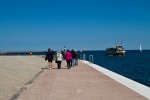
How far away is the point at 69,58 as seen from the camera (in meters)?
31.8

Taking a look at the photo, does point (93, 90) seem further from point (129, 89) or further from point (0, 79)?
point (0, 79)

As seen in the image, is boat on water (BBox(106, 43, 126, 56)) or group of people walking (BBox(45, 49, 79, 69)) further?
boat on water (BBox(106, 43, 126, 56))

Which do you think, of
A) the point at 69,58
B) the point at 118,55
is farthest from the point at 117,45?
the point at 69,58

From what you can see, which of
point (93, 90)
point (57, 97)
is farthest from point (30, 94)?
point (93, 90)

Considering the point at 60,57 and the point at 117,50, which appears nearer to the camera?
the point at 60,57

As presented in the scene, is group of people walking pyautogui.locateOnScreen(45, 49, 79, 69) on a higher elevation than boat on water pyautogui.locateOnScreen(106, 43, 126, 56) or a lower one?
lower

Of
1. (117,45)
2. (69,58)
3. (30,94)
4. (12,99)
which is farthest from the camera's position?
(117,45)

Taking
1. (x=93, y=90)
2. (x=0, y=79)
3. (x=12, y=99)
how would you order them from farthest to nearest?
(x=0, y=79) < (x=93, y=90) < (x=12, y=99)

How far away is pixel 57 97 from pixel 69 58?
1888 centimetres

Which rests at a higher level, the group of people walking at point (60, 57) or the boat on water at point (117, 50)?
the boat on water at point (117, 50)

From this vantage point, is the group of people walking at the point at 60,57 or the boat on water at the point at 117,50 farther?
the boat on water at the point at 117,50

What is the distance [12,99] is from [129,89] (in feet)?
17.6

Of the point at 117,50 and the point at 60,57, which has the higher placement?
the point at 117,50

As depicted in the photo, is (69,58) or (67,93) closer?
(67,93)
